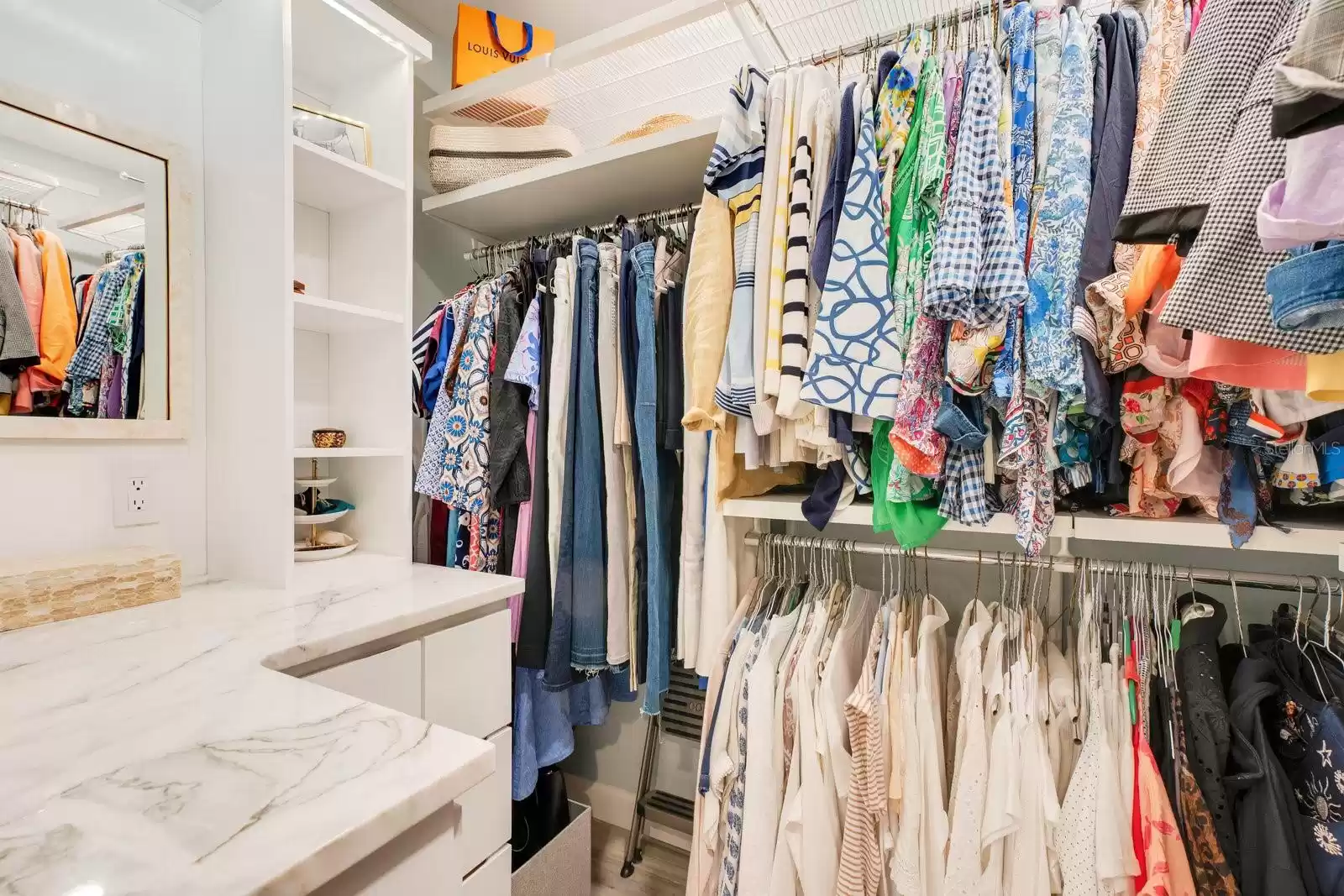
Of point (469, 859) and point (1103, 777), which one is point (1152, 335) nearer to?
point (1103, 777)

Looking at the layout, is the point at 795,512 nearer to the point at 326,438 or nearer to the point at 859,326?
the point at 859,326

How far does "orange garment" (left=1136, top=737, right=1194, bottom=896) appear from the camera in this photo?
0.91m

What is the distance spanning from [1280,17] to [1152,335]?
389 mm

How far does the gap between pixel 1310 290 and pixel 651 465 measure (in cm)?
109

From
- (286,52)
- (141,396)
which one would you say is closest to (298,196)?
(286,52)

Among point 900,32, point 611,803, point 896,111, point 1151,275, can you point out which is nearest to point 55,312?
point 896,111

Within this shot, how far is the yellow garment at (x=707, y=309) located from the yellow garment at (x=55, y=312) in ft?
3.66

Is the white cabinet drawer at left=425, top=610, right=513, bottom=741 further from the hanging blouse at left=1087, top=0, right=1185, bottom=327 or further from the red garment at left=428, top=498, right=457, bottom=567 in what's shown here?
the hanging blouse at left=1087, top=0, right=1185, bottom=327

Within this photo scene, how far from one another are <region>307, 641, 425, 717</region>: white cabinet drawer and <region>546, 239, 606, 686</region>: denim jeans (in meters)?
0.42

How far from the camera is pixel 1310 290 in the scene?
1.61 feet

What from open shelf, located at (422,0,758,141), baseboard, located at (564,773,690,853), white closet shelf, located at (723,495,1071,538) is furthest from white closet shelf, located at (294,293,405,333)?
baseboard, located at (564,773,690,853)

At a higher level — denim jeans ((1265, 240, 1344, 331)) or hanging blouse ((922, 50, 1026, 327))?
hanging blouse ((922, 50, 1026, 327))

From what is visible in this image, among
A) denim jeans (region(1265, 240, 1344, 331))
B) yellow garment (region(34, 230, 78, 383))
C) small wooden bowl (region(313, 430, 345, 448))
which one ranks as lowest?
small wooden bowl (region(313, 430, 345, 448))

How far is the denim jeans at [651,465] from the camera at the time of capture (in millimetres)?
1412
